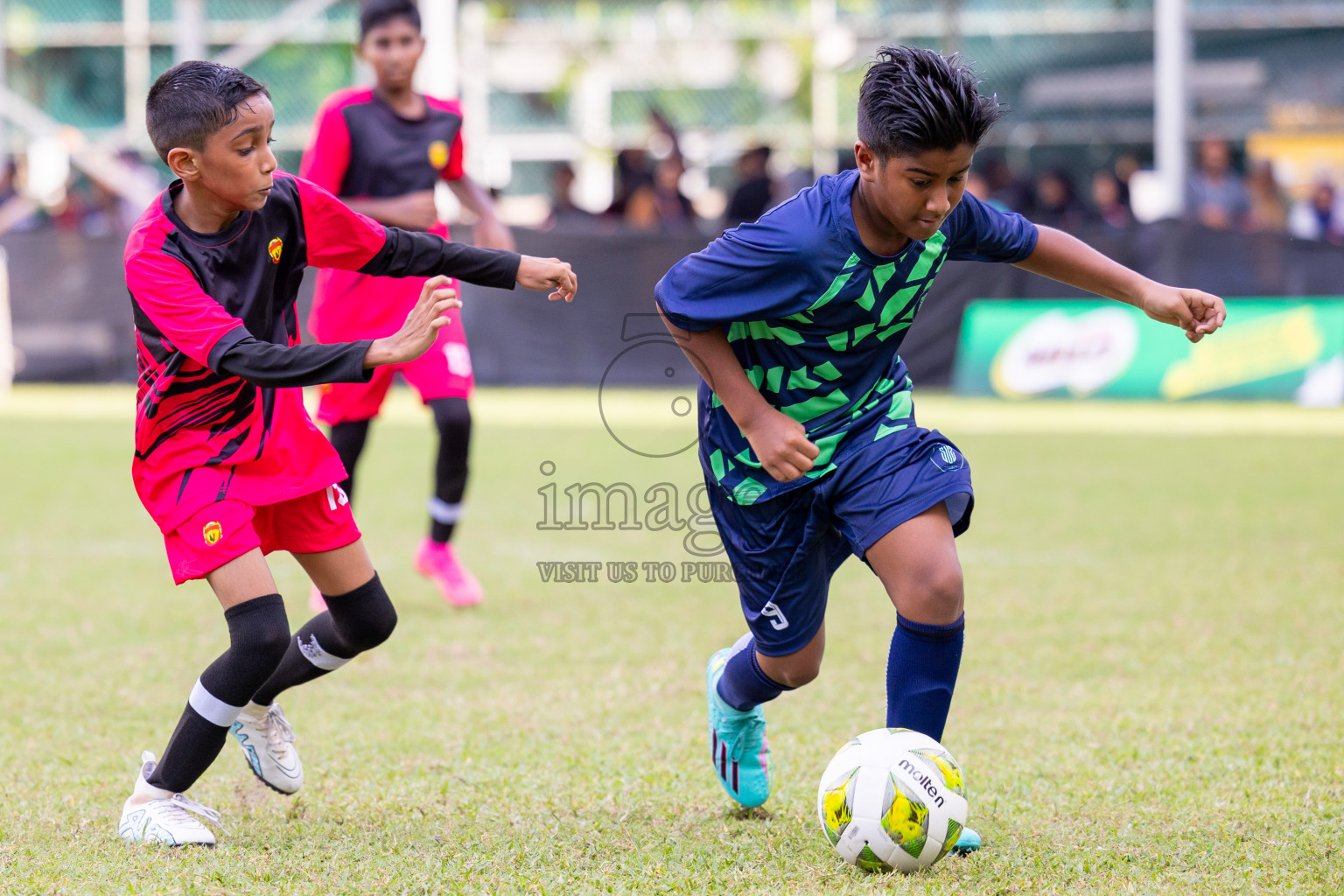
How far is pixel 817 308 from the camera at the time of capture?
2.97 metres

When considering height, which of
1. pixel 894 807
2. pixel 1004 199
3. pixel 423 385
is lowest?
pixel 894 807

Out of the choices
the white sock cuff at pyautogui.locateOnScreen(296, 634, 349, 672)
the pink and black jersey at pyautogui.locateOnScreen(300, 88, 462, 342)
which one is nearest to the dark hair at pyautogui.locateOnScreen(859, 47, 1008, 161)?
the white sock cuff at pyautogui.locateOnScreen(296, 634, 349, 672)

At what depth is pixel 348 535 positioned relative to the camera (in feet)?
10.9

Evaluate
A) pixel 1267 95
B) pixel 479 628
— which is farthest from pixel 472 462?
pixel 1267 95

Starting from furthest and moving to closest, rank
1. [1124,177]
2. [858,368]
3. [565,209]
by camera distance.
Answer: [565,209] < [1124,177] < [858,368]

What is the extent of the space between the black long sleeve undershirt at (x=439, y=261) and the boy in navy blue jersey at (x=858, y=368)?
0.50m

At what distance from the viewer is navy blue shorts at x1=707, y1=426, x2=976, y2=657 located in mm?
2961

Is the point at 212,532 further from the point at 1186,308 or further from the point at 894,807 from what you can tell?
the point at 1186,308

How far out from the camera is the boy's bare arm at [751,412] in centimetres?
292

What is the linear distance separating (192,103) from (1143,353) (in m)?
10.3

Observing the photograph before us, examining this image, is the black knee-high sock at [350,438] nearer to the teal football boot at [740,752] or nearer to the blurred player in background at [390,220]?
the blurred player in background at [390,220]

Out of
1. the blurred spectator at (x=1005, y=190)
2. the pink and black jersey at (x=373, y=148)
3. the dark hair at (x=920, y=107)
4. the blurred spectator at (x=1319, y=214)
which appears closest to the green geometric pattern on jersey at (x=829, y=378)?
the dark hair at (x=920, y=107)

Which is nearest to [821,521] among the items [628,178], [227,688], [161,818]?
[227,688]

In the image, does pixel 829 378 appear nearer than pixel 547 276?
Yes
